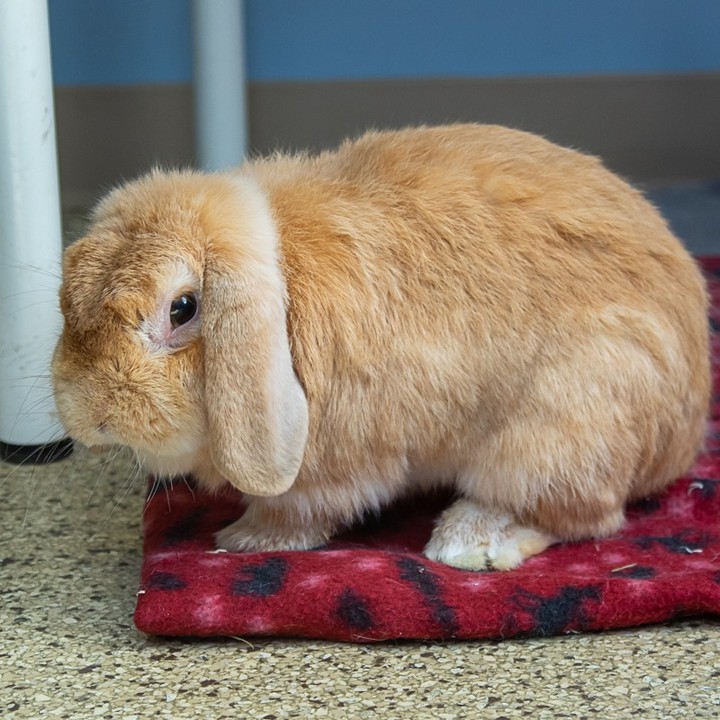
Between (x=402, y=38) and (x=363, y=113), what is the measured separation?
274 millimetres

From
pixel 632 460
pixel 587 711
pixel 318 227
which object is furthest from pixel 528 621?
pixel 318 227

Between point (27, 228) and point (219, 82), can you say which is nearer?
point (27, 228)

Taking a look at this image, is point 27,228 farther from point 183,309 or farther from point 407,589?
point 407,589

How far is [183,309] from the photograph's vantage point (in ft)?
5.84

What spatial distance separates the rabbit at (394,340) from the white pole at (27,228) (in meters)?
0.41

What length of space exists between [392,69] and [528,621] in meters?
2.65

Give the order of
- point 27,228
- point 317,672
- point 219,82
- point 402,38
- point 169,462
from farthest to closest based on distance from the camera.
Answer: point 402,38, point 219,82, point 27,228, point 169,462, point 317,672

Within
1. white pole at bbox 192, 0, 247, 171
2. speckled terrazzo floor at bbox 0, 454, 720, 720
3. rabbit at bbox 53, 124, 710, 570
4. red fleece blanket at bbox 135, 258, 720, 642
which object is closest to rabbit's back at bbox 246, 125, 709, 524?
rabbit at bbox 53, 124, 710, 570

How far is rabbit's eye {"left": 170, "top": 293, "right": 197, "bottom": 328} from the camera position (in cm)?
177

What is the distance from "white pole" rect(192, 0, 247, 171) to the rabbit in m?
1.41

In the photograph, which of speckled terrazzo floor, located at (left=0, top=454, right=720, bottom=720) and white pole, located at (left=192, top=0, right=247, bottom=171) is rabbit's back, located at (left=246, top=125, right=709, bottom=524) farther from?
white pole, located at (left=192, top=0, right=247, bottom=171)

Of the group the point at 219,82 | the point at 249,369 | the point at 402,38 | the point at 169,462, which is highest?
the point at 402,38

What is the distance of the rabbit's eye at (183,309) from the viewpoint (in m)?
1.77

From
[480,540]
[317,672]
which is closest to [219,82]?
[480,540]
